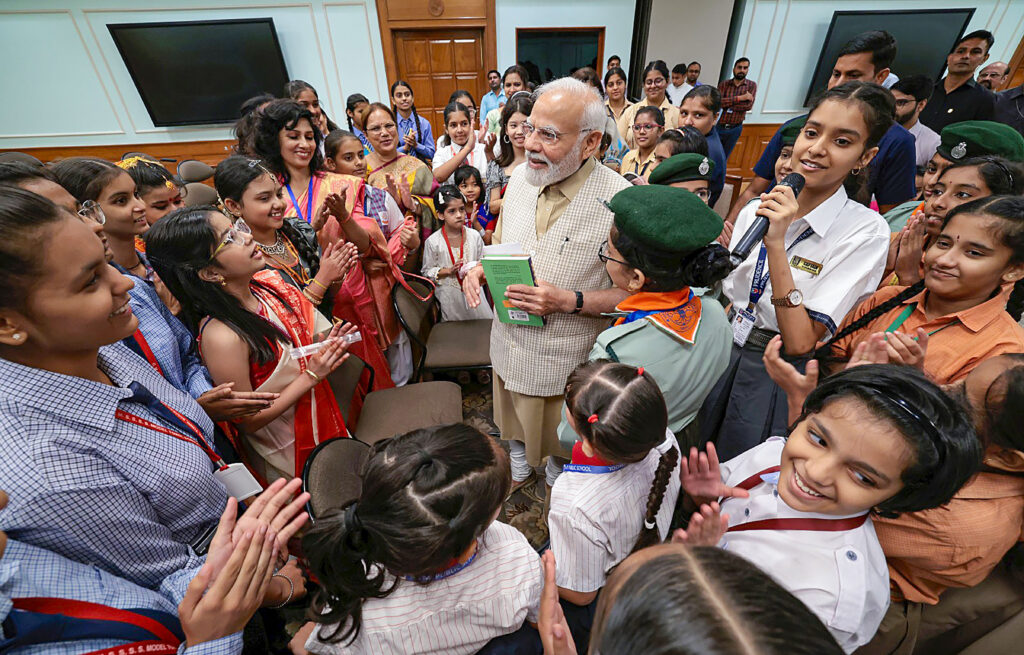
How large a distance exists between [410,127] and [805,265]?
4615 millimetres

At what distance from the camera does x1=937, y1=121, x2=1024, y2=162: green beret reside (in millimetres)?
1644

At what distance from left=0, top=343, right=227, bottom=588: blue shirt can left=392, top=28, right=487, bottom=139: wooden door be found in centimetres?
692

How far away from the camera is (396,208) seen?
2801 millimetres

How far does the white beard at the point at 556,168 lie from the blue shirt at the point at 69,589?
162cm

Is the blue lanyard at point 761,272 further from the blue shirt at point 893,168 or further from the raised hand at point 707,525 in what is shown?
the blue shirt at point 893,168

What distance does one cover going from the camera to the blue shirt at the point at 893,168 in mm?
2189

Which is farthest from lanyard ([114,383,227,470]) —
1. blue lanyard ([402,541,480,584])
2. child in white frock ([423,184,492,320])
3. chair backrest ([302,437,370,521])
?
child in white frock ([423,184,492,320])

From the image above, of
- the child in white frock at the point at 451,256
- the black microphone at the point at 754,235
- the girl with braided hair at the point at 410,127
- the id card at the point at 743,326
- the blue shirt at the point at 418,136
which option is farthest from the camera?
the blue shirt at the point at 418,136

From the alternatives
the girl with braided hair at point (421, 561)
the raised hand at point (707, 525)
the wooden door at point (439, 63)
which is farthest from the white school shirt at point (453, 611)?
the wooden door at point (439, 63)

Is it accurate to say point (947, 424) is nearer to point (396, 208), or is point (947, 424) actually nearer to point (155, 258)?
point (155, 258)

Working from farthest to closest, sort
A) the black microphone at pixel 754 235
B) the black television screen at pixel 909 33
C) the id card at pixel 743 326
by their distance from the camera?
the black television screen at pixel 909 33, the id card at pixel 743 326, the black microphone at pixel 754 235

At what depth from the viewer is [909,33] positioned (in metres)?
6.30

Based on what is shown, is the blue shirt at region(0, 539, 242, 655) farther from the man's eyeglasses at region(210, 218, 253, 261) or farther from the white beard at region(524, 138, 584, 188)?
the white beard at region(524, 138, 584, 188)

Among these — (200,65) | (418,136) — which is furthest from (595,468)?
(200,65)
